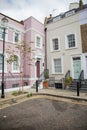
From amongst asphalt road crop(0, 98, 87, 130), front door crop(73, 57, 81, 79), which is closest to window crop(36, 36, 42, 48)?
front door crop(73, 57, 81, 79)

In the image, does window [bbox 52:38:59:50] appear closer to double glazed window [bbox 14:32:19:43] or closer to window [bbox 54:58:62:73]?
window [bbox 54:58:62:73]

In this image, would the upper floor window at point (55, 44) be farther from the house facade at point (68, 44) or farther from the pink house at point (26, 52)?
the pink house at point (26, 52)

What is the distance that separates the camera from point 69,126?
4043 millimetres

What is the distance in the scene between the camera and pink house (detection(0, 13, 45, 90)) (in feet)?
39.1

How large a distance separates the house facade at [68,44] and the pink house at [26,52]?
49.5 inches

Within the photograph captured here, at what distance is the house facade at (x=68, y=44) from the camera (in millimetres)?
12891

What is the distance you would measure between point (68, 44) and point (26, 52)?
17.5ft

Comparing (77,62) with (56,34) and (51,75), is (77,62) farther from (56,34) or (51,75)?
(56,34)

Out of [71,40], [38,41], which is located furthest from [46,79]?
[71,40]

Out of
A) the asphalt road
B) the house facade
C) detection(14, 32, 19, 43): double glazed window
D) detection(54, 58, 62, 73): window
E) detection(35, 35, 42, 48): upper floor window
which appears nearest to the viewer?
the asphalt road

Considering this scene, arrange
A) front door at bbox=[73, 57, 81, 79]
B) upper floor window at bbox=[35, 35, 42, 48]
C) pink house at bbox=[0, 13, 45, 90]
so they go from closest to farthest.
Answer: pink house at bbox=[0, 13, 45, 90]
front door at bbox=[73, 57, 81, 79]
upper floor window at bbox=[35, 35, 42, 48]

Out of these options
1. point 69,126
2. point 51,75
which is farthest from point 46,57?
point 69,126

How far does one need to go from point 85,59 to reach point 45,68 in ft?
17.6

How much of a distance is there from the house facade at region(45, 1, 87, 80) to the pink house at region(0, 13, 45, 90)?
4.12 ft
